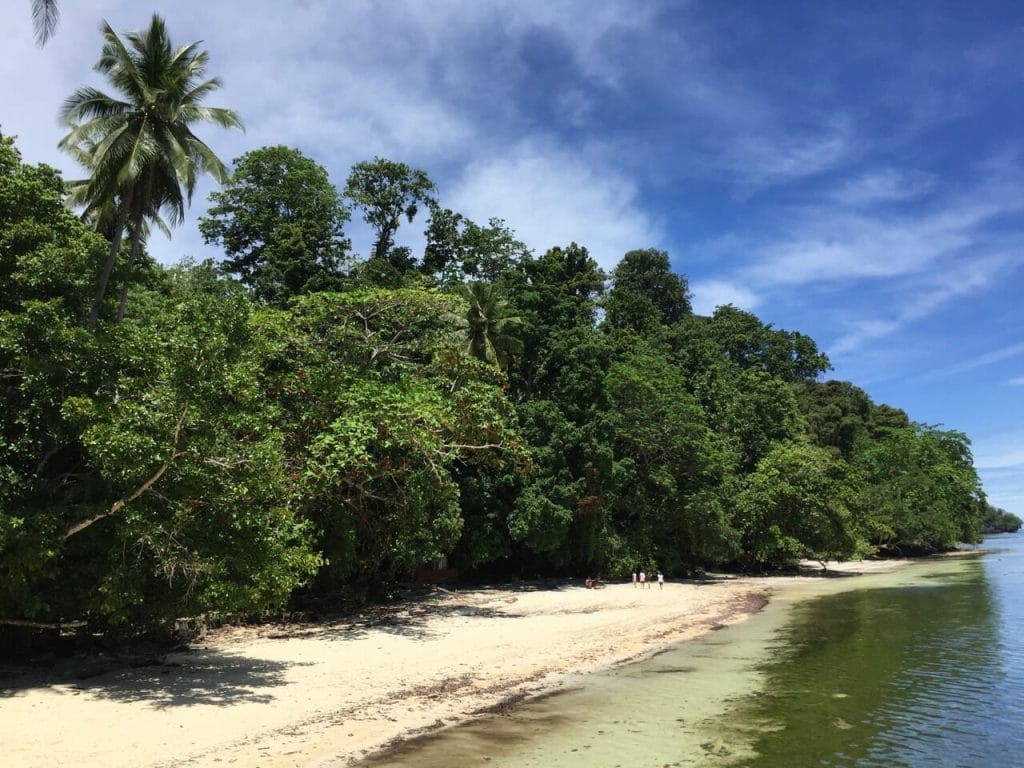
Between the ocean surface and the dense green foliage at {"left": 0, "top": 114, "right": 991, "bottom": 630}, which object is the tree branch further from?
the ocean surface

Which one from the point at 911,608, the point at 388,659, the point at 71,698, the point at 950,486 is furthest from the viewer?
the point at 950,486

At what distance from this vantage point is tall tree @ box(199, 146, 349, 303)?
40.1 meters

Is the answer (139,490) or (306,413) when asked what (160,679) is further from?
(306,413)

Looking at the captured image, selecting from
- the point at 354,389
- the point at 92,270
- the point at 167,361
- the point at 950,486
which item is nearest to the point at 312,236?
the point at 354,389

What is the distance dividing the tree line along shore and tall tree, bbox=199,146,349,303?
0.14 m

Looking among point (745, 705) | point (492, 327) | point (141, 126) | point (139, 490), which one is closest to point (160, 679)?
point (139, 490)

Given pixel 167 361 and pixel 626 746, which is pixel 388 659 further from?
pixel 167 361

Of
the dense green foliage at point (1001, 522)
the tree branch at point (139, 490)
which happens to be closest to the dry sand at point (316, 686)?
the tree branch at point (139, 490)

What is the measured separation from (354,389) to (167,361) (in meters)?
7.46

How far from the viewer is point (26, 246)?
12.2 meters

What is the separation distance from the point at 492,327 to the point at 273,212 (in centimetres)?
1943

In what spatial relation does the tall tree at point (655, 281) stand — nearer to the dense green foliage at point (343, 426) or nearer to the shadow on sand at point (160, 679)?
the dense green foliage at point (343, 426)

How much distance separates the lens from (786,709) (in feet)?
39.7

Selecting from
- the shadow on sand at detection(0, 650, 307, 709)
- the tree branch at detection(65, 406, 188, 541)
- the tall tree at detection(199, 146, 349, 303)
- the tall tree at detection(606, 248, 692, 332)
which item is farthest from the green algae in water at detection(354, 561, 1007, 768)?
the tall tree at detection(606, 248, 692, 332)
